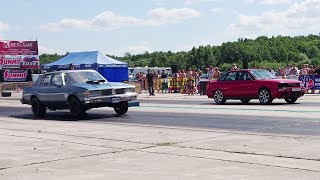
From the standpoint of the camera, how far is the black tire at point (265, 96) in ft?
70.5

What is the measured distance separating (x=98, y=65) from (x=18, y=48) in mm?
18185

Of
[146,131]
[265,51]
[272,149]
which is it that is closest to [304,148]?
[272,149]

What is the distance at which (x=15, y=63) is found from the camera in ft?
180

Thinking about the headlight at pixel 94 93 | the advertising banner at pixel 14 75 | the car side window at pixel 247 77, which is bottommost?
the headlight at pixel 94 93

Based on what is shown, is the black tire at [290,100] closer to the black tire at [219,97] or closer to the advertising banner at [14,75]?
the black tire at [219,97]

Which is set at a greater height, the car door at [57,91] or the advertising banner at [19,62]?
the advertising banner at [19,62]

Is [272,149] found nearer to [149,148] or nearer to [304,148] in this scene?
[304,148]

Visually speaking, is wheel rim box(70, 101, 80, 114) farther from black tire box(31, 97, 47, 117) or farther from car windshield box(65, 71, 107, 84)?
black tire box(31, 97, 47, 117)

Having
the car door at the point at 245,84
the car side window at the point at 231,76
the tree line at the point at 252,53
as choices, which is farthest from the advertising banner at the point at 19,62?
the tree line at the point at 252,53

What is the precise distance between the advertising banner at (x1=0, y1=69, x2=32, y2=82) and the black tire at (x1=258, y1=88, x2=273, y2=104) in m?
32.3

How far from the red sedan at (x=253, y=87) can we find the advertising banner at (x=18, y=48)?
116ft

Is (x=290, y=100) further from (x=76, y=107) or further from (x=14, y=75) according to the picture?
(x=14, y=75)

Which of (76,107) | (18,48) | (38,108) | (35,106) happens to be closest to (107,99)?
(76,107)

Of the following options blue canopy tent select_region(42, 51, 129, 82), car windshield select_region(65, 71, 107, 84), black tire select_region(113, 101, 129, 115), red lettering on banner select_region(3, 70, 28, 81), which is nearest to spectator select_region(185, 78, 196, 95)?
blue canopy tent select_region(42, 51, 129, 82)
